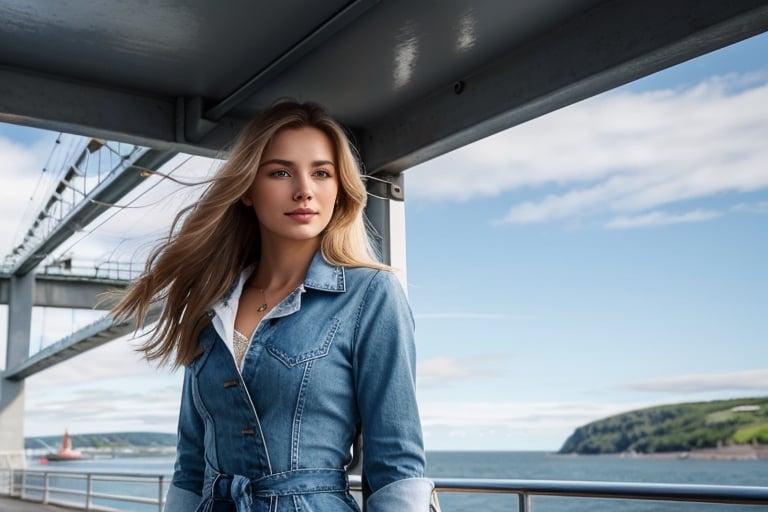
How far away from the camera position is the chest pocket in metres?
1.65

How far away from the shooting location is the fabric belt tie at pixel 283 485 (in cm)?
161

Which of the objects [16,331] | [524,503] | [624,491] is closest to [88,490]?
[524,503]

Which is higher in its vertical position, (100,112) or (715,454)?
(100,112)

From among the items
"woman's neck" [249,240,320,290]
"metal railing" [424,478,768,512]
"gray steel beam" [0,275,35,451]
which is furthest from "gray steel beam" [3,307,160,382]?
"woman's neck" [249,240,320,290]

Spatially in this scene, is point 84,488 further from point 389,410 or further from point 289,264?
point 389,410

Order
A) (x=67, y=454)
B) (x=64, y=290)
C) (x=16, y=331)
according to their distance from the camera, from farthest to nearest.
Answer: (x=67, y=454), (x=16, y=331), (x=64, y=290)

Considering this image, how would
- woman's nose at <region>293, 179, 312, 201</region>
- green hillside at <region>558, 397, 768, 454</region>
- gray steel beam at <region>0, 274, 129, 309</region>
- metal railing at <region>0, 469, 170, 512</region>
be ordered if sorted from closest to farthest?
woman's nose at <region>293, 179, 312, 201</region>, metal railing at <region>0, 469, 170, 512</region>, gray steel beam at <region>0, 274, 129, 309</region>, green hillside at <region>558, 397, 768, 454</region>

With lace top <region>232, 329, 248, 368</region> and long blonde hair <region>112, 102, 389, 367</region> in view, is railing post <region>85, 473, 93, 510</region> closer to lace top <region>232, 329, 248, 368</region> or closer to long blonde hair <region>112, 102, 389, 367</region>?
long blonde hair <region>112, 102, 389, 367</region>

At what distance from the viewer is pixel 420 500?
1.55 meters

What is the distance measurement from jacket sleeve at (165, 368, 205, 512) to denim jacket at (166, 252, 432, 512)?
0.43ft

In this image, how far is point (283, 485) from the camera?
5.31 ft

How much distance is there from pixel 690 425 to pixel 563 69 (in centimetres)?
7029

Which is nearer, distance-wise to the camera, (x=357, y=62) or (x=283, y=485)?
(x=283, y=485)

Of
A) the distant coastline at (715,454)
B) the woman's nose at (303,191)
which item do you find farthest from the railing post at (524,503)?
the distant coastline at (715,454)
